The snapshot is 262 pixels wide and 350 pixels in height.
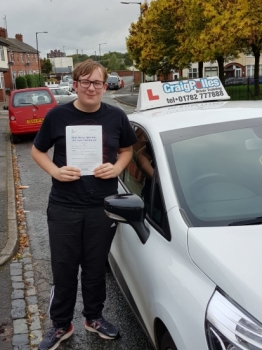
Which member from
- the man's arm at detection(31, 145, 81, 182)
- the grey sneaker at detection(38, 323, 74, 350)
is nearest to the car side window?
the man's arm at detection(31, 145, 81, 182)

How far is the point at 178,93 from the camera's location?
13.8 ft

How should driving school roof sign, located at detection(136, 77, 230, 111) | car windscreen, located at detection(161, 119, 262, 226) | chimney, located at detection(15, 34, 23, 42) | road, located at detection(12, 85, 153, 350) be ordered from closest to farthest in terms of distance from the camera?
car windscreen, located at detection(161, 119, 262, 226), road, located at detection(12, 85, 153, 350), driving school roof sign, located at detection(136, 77, 230, 111), chimney, located at detection(15, 34, 23, 42)

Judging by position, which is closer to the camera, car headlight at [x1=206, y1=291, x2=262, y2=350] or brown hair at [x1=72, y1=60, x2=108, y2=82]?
car headlight at [x1=206, y1=291, x2=262, y2=350]

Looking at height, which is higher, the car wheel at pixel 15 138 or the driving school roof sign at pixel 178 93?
the driving school roof sign at pixel 178 93

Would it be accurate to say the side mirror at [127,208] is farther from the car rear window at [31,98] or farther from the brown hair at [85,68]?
the car rear window at [31,98]

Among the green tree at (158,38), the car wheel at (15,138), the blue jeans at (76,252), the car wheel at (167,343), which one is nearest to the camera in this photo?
the car wheel at (167,343)

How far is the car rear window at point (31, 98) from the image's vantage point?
14594 millimetres

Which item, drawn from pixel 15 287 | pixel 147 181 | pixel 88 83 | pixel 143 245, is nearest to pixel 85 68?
pixel 88 83

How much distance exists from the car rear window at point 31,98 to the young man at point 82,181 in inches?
476

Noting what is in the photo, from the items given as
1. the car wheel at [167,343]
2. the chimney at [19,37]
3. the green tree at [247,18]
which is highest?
the chimney at [19,37]

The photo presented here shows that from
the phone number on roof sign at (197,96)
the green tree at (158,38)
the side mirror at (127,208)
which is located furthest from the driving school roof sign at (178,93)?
the green tree at (158,38)

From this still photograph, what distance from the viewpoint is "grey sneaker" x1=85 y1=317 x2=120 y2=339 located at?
3.32m

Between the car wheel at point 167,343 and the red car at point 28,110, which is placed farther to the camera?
the red car at point 28,110

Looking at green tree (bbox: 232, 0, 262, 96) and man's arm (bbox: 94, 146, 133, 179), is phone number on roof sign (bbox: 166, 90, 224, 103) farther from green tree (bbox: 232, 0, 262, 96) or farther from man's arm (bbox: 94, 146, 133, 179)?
green tree (bbox: 232, 0, 262, 96)
